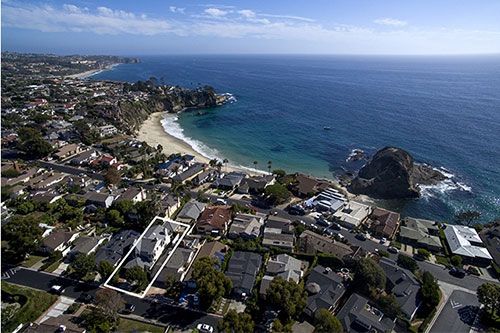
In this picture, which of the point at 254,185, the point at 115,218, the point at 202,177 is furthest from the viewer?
the point at 202,177

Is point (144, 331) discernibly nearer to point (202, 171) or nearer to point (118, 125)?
point (202, 171)

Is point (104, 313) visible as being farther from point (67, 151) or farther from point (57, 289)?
point (67, 151)

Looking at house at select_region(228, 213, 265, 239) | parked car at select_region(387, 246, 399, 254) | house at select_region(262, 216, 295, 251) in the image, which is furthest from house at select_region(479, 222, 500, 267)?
house at select_region(228, 213, 265, 239)

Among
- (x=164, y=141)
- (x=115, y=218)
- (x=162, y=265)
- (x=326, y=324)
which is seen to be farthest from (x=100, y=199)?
(x=164, y=141)

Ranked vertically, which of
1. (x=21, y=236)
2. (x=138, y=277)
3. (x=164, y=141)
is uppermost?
(x=164, y=141)

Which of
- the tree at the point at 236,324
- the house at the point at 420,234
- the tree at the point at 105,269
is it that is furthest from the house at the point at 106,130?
the house at the point at 420,234

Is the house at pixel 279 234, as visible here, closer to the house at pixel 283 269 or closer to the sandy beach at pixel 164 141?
the house at pixel 283 269
